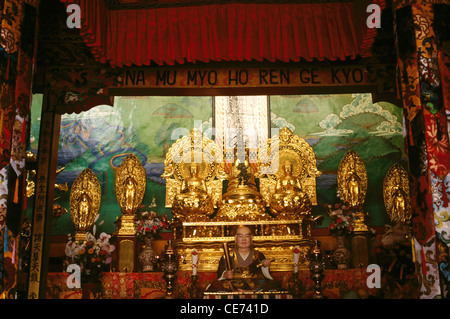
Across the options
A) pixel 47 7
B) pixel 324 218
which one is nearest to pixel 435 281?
pixel 324 218

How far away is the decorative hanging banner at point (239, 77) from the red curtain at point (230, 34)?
9.5 inches

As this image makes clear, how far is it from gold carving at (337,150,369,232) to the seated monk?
64.3 inches

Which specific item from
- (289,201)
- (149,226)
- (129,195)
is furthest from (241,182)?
(129,195)

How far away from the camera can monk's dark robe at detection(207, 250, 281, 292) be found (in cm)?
397

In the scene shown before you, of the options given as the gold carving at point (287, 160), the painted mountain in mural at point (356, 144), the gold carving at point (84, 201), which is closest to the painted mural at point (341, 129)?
the painted mountain in mural at point (356, 144)

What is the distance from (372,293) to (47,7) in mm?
4057

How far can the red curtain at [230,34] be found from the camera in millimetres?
4301

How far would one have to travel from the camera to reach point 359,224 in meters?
5.57

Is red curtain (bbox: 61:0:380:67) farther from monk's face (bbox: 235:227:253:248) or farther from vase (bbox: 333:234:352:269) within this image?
vase (bbox: 333:234:352:269)

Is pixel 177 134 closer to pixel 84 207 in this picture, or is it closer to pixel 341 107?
pixel 84 207

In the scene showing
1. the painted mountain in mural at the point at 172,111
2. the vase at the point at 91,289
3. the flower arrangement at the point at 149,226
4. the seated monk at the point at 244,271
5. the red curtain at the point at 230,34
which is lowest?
the vase at the point at 91,289

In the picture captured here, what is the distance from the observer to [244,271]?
439 centimetres

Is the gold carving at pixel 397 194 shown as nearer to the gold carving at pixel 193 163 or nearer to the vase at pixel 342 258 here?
the vase at pixel 342 258

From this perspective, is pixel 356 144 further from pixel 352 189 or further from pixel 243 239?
pixel 243 239
